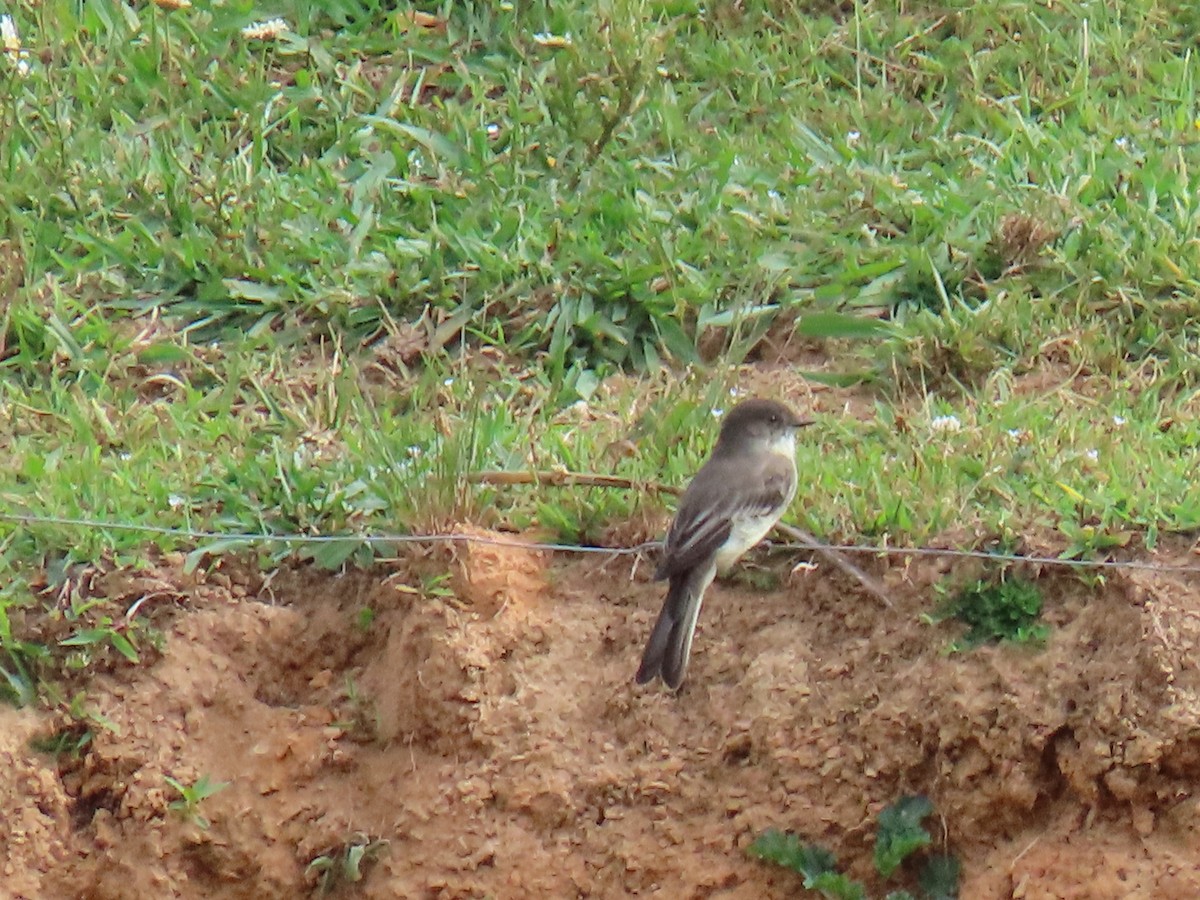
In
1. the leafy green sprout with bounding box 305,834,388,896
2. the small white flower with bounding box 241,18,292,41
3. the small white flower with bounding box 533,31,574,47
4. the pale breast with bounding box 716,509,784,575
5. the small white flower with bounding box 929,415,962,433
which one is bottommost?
the leafy green sprout with bounding box 305,834,388,896

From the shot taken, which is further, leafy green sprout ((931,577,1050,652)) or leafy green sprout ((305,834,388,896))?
leafy green sprout ((305,834,388,896))

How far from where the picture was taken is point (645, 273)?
295 inches

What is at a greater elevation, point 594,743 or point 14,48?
point 14,48

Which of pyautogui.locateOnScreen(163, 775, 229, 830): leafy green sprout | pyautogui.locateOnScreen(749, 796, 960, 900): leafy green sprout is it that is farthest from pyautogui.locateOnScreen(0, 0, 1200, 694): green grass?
pyautogui.locateOnScreen(749, 796, 960, 900): leafy green sprout

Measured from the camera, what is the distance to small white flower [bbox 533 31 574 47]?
8602 millimetres

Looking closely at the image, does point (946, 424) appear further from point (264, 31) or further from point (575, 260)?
point (264, 31)

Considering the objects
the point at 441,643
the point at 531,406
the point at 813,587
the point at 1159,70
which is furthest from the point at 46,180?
the point at 1159,70

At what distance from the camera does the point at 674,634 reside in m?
5.68

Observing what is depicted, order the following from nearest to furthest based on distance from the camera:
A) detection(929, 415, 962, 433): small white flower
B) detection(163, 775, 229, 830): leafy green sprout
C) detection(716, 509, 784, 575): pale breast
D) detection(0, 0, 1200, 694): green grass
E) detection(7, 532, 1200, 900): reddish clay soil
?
detection(7, 532, 1200, 900): reddish clay soil
detection(716, 509, 784, 575): pale breast
detection(163, 775, 229, 830): leafy green sprout
detection(0, 0, 1200, 694): green grass
detection(929, 415, 962, 433): small white flower

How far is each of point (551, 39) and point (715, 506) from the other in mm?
3456

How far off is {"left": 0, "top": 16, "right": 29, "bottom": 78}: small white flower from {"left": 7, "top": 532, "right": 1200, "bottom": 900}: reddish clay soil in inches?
124

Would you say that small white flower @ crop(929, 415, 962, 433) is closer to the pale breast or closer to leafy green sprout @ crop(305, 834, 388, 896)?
the pale breast

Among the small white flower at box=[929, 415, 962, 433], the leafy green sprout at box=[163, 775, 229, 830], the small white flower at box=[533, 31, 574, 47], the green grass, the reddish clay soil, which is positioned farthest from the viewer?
the small white flower at box=[533, 31, 574, 47]

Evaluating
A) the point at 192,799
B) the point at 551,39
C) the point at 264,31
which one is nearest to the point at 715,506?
the point at 192,799
